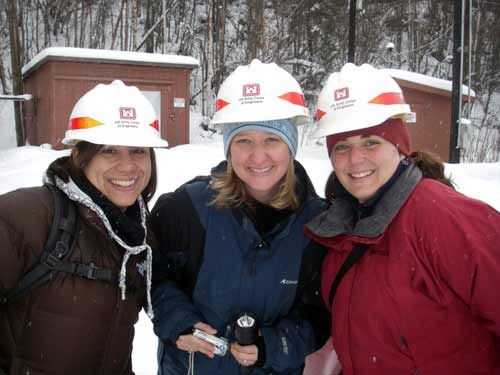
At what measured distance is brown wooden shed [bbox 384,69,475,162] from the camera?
13219 millimetres

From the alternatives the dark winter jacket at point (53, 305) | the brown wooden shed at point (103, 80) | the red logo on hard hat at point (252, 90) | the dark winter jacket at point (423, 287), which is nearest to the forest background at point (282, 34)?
the brown wooden shed at point (103, 80)

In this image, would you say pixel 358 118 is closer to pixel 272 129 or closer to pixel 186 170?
pixel 272 129

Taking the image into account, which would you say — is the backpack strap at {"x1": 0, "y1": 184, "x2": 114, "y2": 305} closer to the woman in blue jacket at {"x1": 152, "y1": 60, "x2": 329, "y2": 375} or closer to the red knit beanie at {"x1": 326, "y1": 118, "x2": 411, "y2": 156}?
the woman in blue jacket at {"x1": 152, "y1": 60, "x2": 329, "y2": 375}

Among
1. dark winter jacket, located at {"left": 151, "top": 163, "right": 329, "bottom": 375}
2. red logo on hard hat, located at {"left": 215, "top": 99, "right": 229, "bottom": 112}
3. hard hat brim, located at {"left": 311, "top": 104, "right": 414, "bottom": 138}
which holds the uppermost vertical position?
red logo on hard hat, located at {"left": 215, "top": 99, "right": 229, "bottom": 112}

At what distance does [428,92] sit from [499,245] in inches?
496

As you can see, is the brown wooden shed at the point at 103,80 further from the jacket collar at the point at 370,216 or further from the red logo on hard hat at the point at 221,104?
the jacket collar at the point at 370,216

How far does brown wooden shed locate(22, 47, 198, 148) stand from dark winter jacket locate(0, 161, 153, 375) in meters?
11.3

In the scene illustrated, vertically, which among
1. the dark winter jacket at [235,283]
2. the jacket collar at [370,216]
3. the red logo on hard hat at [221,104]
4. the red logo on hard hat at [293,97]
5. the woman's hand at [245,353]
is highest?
the red logo on hard hat at [293,97]

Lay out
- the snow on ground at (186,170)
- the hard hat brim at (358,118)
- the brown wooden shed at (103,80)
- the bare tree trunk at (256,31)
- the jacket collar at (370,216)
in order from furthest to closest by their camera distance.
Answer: the bare tree trunk at (256,31)
the brown wooden shed at (103,80)
the snow on ground at (186,170)
the hard hat brim at (358,118)
the jacket collar at (370,216)

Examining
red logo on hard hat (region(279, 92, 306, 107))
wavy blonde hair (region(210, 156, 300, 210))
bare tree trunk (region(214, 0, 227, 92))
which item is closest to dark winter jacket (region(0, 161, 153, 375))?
wavy blonde hair (region(210, 156, 300, 210))

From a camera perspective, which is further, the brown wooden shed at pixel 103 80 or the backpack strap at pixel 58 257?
the brown wooden shed at pixel 103 80

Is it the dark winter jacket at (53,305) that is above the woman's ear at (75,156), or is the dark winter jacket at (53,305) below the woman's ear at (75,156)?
below

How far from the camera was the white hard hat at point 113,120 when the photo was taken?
7.27 ft

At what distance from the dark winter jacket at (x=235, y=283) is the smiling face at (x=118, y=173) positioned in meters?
0.24
